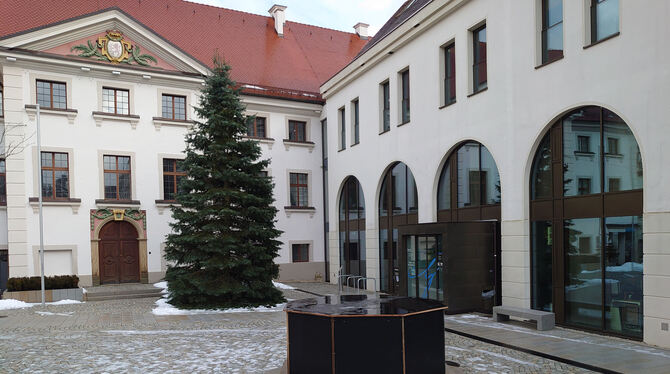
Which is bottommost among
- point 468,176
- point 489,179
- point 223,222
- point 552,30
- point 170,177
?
point 223,222

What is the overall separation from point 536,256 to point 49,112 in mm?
20291

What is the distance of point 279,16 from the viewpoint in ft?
106

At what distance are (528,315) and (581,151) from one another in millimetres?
4198

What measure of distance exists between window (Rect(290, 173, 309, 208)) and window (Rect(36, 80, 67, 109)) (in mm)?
11487

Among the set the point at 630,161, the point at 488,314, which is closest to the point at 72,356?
the point at 488,314

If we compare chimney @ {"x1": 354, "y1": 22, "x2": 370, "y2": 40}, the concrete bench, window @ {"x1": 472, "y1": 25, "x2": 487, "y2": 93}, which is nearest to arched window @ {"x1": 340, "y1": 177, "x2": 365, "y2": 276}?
window @ {"x1": 472, "y1": 25, "x2": 487, "y2": 93}

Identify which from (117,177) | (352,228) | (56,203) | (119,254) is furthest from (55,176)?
(352,228)

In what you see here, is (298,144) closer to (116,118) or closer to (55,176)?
(116,118)

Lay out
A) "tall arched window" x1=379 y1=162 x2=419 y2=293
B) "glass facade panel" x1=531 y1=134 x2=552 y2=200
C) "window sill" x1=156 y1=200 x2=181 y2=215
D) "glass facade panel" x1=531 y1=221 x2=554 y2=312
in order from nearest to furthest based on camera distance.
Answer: "glass facade panel" x1=531 y1=221 x2=554 y2=312 → "glass facade panel" x1=531 y1=134 x2=552 y2=200 → "tall arched window" x1=379 y1=162 x2=419 y2=293 → "window sill" x1=156 y1=200 x2=181 y2=215

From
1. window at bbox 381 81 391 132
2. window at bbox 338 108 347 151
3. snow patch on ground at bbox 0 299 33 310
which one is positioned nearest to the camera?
snow patch on ground at bbox 0 299 33 310

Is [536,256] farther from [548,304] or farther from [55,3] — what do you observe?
[55,3]

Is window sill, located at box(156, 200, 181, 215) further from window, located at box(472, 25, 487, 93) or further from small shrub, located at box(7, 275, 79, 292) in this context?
window, located at box(472, 25, 487, 93)

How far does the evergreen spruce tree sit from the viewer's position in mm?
17031

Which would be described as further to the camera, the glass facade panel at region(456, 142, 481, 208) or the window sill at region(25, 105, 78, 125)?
the window sill at region(25, 105, 78, 125)
